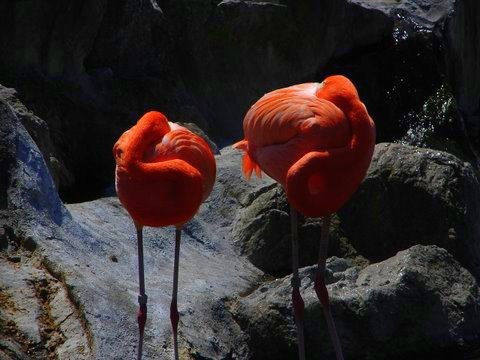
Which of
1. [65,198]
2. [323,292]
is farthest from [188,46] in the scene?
[323,292]

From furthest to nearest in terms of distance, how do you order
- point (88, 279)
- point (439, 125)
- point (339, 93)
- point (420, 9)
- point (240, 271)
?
point (420, 9) → point (439, 125) → point (240, 271) → point (88, 279) → point (339, 93)

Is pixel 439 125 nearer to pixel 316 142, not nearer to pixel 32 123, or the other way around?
pixel 32 123

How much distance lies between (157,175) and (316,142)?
654 millimetres

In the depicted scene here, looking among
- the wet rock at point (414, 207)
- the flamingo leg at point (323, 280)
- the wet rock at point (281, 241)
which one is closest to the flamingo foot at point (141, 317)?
the flamingo leg at point (323, 280)

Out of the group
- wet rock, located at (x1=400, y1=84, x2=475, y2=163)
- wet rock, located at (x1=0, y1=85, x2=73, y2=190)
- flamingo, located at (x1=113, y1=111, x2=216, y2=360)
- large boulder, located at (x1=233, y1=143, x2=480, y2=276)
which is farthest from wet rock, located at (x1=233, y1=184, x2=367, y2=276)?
wet rock, located at (x1=400, y1=84, x2=475, y2=163)

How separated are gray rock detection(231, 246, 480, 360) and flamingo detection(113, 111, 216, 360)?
561 mm

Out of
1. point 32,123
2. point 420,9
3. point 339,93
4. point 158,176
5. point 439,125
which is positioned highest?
point 339,93

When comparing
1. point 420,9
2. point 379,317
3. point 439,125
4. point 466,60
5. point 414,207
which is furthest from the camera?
point 466,60

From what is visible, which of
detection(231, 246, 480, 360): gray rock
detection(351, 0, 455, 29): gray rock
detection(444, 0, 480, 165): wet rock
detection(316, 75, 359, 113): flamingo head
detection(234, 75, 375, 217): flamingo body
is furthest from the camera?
detection(444, 0, 480, 165): wet rock

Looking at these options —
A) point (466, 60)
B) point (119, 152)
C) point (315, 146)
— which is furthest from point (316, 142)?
point (466, 60)

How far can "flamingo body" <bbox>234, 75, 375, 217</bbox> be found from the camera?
13.4 feet

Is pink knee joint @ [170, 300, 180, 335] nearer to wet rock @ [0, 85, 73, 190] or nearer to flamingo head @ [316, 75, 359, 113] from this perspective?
flamingo head @ [316, 75, 359, 113]

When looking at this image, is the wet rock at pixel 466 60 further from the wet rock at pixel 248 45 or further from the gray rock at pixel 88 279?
the gray rock at pixel 88 279

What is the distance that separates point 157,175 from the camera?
4.17 meters
